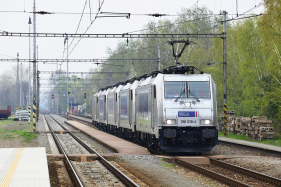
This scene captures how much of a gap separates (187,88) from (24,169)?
7.86 meters

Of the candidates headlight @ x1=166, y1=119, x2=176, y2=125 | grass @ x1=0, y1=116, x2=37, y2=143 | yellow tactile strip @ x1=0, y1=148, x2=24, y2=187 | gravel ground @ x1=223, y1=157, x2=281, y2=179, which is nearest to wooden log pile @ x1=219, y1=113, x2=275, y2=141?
gravel ground @ x1=223, y1=157, x2=281, y2=179

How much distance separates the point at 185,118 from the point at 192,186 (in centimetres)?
614

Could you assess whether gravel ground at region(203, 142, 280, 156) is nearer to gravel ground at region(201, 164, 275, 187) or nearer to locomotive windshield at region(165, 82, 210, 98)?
locomotive windshield at region(165, 82, 210, 98)

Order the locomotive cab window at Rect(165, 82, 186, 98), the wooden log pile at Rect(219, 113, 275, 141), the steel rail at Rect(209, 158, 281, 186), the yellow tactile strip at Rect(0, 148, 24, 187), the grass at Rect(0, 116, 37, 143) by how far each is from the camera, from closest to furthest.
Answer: the yellow tactile strip at Rect(0, 148, 24, 187) → the steel rail at Rect(209, 158, 281, 186) → the locomotive cab window at Rect(165, 82, 186, 98) → the wooden log pile at Rect(219, 113, 275, 141) → the grass at Rect(0, 116, 37, 143)

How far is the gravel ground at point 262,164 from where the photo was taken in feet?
41.2

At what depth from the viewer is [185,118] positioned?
16.2m

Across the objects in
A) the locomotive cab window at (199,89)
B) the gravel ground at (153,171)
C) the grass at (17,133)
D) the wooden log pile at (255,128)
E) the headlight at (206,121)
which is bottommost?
the gravel ground at (153,171)

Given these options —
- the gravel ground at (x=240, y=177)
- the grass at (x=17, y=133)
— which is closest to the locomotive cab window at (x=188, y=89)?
the gravel ground at (x=240, y=177)

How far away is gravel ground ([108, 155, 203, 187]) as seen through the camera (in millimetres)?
10805

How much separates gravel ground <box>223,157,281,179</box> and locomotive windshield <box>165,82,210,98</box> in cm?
297

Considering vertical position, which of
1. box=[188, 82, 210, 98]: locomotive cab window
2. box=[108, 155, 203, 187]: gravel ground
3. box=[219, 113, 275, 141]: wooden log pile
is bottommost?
box=[108, 155, 203, 187]: gravel ground

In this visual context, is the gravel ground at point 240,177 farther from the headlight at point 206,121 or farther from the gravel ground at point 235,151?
the gravel ground at point 235,151

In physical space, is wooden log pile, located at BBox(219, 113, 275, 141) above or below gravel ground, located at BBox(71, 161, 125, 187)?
above

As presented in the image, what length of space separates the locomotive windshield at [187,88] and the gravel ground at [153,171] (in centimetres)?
272
